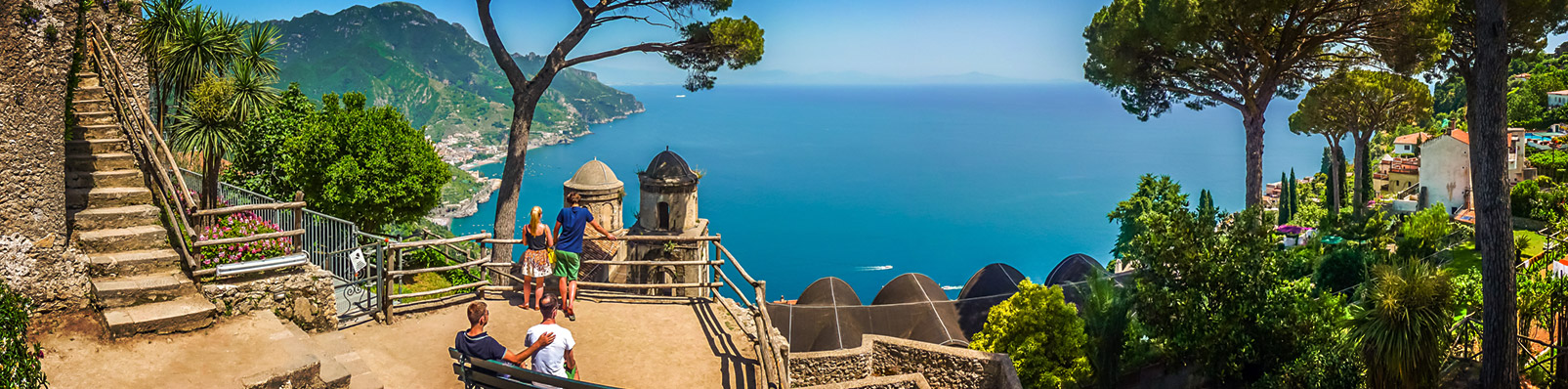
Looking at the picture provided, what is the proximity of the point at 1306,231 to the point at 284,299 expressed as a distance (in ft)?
112

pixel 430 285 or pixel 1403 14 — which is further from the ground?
pixel 1403 14

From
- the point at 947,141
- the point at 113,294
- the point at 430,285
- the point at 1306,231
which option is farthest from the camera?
the point at 947,141

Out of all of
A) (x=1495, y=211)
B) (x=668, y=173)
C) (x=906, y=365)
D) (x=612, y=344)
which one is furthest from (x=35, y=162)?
(x=668, y=173)

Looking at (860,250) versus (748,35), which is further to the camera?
(860,250)

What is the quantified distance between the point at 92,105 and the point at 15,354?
4729 millimetres

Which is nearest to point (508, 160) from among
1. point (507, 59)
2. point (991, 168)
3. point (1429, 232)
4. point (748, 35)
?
point (507, 59)

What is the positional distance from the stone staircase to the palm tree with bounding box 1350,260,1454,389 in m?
12.8

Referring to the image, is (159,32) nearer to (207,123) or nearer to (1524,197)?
(207,123)

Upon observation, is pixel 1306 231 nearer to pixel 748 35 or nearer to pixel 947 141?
pixel 748 35

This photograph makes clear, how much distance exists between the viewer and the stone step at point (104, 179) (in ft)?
23.5

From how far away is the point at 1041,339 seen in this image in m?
13.4

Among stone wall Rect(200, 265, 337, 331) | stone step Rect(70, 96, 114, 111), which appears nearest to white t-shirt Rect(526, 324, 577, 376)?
stone wall Rect(200, 265, 337, 331)

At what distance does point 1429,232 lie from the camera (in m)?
19.9

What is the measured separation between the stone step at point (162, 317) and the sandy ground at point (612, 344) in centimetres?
114
